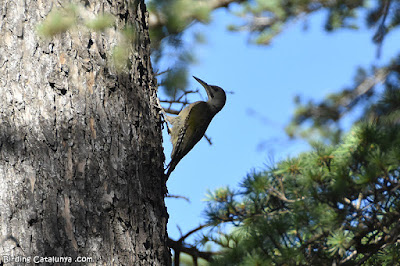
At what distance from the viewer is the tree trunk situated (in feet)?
6.16

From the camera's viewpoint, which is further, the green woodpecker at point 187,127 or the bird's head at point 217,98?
the bird's head at point 217,98

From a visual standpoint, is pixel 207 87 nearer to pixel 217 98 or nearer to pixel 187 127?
pixel 217 98

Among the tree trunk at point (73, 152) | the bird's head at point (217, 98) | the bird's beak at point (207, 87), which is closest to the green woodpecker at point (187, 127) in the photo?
the bird's head at point (217, 98)

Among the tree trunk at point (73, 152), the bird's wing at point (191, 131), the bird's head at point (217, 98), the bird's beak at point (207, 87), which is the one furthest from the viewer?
the bird's beak at point (207, 87)

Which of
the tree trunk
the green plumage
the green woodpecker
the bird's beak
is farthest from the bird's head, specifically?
the tree trunk

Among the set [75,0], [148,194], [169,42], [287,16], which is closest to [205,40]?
[169,42]

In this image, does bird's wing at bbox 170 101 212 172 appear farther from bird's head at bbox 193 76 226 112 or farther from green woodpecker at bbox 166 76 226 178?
bird's head at bbox 193 76 226 112

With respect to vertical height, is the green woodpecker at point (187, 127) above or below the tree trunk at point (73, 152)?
above

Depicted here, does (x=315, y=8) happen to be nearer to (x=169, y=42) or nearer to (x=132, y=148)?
(x=169, y=42)

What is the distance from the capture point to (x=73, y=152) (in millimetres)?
2014

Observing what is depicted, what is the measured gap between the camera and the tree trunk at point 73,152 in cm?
188

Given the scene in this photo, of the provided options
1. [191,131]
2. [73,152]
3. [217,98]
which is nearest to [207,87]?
[217,98]

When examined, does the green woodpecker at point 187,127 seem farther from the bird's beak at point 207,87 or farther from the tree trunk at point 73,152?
the tree trunk at point 73,152

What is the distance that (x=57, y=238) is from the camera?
6.08ft
